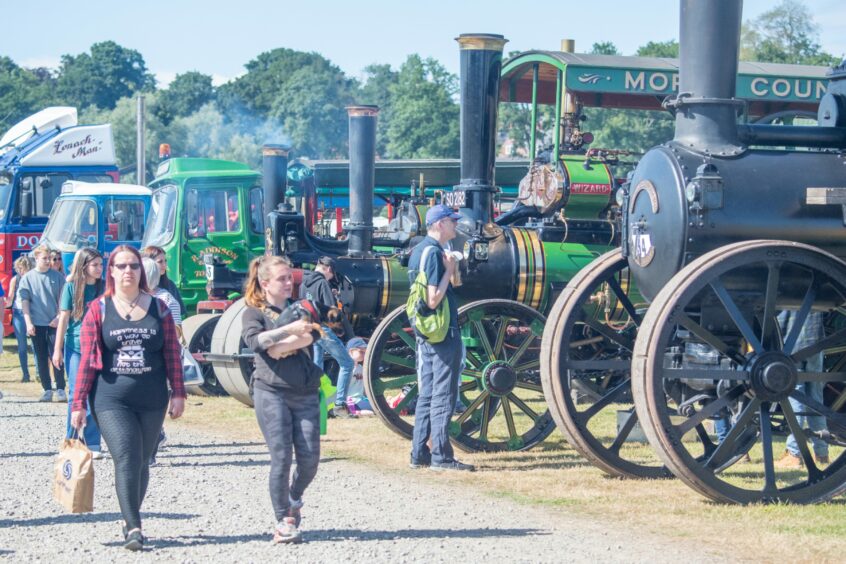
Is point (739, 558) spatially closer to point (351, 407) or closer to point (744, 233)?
point (744, 233)

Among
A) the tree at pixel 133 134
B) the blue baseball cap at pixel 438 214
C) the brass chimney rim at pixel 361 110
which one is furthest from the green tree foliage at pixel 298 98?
the blue baseball cap at pixel 438 214

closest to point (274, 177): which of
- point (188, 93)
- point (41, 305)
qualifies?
point (41, 305)

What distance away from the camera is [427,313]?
7332mm

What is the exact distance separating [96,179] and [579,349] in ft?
33.4

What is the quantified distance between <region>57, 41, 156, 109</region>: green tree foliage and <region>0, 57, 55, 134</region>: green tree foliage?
4.12 metres

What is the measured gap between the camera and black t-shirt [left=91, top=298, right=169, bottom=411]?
5430 mm

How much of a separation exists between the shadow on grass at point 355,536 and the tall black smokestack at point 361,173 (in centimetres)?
583

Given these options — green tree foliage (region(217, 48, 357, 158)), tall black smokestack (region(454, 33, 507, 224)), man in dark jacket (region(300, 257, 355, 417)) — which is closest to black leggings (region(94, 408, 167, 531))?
tall black smokestack (region(454, 33, 507, 224))

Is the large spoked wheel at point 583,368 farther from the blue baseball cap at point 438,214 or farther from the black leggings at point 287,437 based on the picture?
the black leggings at point 287,437

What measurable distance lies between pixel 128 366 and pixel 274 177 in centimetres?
850

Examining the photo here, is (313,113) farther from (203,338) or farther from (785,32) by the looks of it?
(203,338)

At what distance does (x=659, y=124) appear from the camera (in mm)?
49625

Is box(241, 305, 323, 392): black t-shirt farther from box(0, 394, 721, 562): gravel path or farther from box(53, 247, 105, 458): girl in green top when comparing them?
box(53, 247, 105, 458): girl in green top

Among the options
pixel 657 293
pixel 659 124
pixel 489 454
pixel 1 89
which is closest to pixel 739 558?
pixel 657 293
